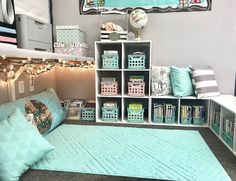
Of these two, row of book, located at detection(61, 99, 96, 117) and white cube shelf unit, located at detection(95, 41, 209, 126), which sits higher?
white cube shelf unit, located at detection(95, 41, 209, 126)

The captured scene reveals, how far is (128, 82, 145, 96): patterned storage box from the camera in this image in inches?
94.7

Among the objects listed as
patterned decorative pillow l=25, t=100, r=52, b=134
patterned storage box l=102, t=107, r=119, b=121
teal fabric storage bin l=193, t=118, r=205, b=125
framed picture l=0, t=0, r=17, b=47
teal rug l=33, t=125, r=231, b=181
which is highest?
framed picture l=0, t=0, r=17, b=47

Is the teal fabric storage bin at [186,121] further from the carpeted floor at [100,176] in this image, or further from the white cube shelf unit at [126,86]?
the carpeted floor at [100,176]

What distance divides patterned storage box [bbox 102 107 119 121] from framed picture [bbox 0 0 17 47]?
50.8 inches

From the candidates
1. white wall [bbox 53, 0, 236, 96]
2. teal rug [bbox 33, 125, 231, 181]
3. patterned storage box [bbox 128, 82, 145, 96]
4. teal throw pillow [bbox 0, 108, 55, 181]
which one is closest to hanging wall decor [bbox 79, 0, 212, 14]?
white wall [bbox 53, 0, 236, 96]

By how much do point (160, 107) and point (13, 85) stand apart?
5.07 feet

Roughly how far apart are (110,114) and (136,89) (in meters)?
0.43

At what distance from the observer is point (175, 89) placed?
92.1 inches

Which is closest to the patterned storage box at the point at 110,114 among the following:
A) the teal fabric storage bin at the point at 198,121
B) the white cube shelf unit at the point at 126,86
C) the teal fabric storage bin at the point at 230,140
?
the white cube shelf unit at the point at 126,86

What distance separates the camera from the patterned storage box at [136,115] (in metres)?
2.42

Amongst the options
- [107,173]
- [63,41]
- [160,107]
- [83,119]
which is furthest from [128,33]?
[107,173]

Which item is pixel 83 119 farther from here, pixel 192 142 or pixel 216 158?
pixel 216 158

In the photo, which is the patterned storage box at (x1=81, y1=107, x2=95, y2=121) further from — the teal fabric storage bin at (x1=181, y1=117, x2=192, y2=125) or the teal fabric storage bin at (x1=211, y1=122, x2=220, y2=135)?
the teal fabric storage bin at (x1=211, y1=122, x2=220, y2=135)

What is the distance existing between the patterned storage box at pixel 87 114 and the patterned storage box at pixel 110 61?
1.85 feet
